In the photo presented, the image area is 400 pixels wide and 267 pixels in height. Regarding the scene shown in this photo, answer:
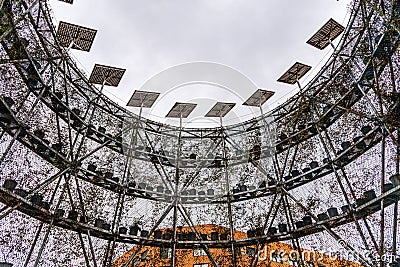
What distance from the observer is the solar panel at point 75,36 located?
13.4 meters

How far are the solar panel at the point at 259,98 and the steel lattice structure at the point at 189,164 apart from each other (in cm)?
82

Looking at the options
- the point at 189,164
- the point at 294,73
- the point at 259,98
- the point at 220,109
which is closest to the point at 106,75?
the point at 220,109

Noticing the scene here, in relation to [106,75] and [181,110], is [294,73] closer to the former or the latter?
[181,110]

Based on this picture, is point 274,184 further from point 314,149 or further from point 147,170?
point 147,170

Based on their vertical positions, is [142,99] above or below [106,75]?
above

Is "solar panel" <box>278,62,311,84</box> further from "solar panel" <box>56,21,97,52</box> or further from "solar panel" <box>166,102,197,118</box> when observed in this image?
"solar panel" <box>56,21,97,52</box>

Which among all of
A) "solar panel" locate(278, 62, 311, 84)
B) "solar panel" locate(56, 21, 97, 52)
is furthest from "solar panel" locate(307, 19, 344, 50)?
"solar panel" locate(56, 21, 97, 52)

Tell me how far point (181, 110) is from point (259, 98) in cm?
399

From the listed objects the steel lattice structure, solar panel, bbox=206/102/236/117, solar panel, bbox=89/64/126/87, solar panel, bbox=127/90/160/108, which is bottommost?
the steel lattice structure

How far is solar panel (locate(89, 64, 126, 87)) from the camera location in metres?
15.4

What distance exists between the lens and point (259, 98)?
683 inches

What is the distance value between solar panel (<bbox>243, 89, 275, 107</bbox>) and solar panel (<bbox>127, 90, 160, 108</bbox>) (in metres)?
4.58

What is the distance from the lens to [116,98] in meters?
17.5

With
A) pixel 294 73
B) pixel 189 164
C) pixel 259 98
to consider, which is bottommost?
pixel 189 164
